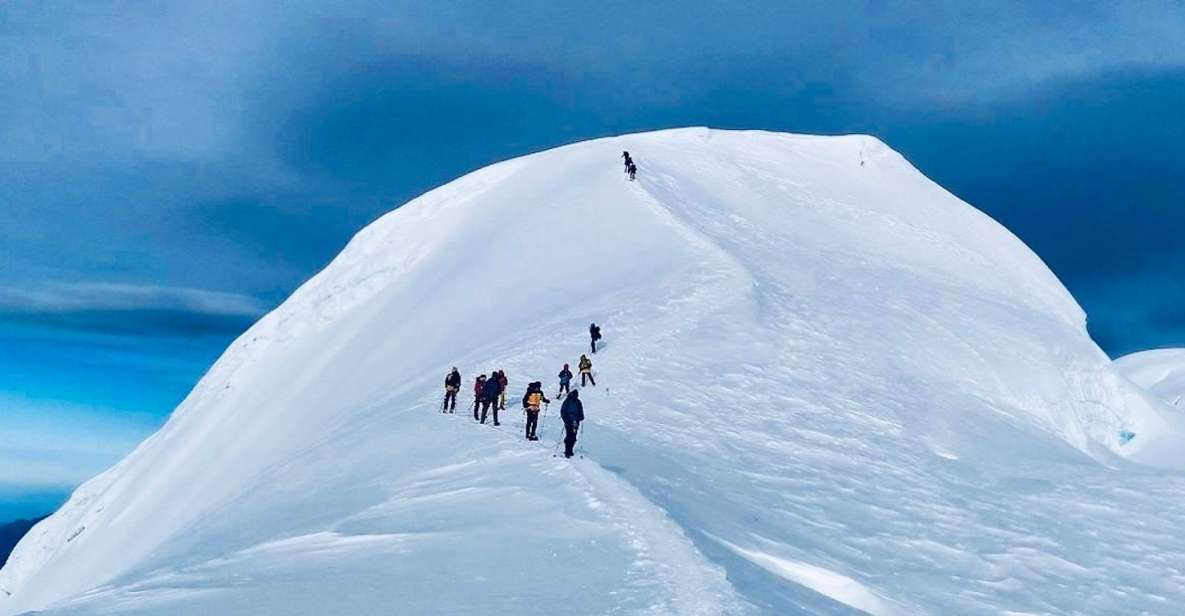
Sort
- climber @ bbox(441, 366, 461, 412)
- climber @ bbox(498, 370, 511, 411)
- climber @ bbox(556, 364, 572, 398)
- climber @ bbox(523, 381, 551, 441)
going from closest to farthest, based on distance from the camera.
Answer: climber @ bbox(523, 381, 551, 441), climber @ bbox(498, 370, 511, 411), climber @ bbox(556, 364, 572, 398), climber @ bbox(441, 366, 461, 412)

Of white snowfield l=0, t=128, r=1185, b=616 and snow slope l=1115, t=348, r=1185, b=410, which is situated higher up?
snow slope l=1115, t=348, r=1185, b=410

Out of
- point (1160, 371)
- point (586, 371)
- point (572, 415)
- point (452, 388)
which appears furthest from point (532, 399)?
point (1160, 371)

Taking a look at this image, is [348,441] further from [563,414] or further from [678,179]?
[678,179]

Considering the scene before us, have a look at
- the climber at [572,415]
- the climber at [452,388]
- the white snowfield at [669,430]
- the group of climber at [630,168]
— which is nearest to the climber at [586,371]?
the white snowfield at [669,430]

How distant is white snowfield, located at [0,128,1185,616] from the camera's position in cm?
1098

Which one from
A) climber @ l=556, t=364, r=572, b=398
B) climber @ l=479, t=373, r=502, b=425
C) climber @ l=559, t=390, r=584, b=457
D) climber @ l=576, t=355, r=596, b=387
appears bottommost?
climber @ l=559, t=390, r=584, b=457

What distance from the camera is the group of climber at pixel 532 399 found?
15.5 meters

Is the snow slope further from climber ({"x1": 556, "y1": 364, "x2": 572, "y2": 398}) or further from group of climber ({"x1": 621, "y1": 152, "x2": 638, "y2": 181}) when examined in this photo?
climber ({"x1": 556, "y1": 364, "x2": 572, "y2": 398})

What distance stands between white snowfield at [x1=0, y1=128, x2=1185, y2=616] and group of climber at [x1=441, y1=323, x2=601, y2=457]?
0.47m

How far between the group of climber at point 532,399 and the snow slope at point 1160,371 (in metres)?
68.2

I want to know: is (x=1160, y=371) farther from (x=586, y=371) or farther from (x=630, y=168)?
(x=586, y=371)

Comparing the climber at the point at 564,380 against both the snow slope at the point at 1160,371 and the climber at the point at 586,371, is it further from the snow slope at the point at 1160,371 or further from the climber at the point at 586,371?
the snow slope at the point at 1160,371

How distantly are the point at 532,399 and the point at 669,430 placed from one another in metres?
3.61

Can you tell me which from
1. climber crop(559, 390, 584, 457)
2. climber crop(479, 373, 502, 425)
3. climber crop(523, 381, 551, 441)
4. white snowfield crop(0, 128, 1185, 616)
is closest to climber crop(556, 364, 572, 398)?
white snowfield crop(0, 128, 1185, 616)
